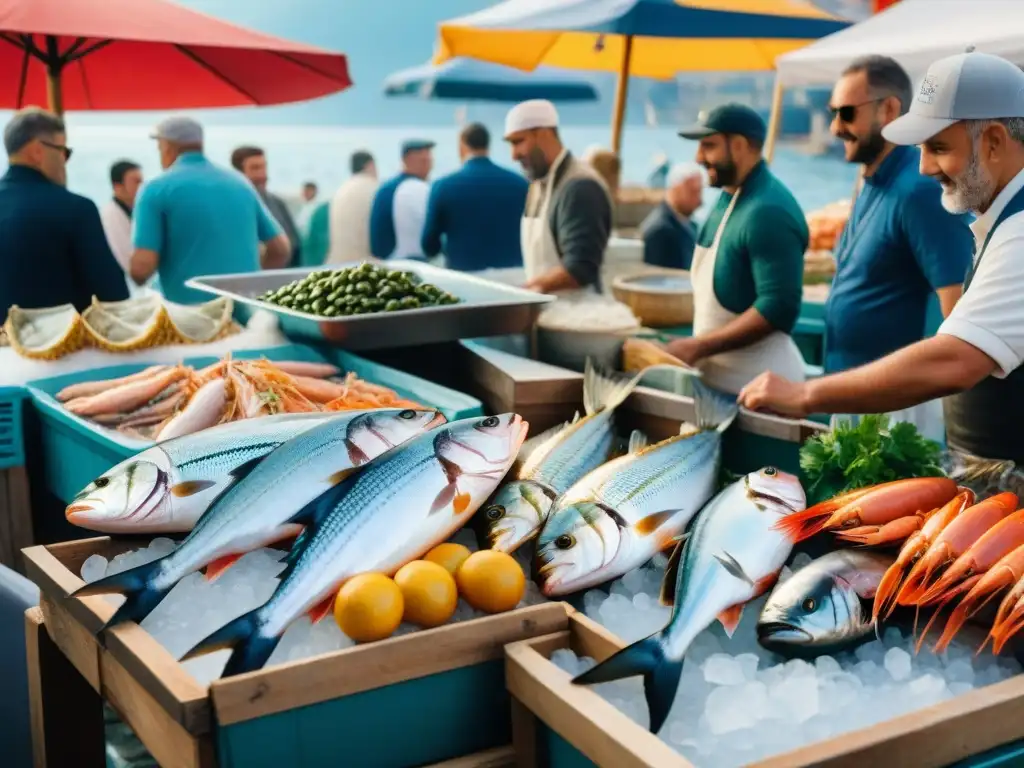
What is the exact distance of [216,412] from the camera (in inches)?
106

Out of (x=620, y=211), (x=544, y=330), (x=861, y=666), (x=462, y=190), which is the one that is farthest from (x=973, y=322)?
(x=620, y=211)

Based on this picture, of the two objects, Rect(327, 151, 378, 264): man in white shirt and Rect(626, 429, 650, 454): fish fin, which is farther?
Rect(327, 151, 378, 264): man in white shirt

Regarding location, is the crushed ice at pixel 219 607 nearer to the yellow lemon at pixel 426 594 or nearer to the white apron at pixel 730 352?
the yellow lemon at pixel 426 594

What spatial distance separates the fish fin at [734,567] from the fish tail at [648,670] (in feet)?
0.84

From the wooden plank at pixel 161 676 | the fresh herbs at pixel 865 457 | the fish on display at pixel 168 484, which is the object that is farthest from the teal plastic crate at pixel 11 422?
the fresh herbs at pixel 865 457

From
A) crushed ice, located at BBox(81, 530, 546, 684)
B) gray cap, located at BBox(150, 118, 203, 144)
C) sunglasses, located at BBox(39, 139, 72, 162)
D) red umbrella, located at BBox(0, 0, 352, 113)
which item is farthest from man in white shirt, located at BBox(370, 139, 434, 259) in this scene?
crushed ice, located at BBox(81, 530, 546, 684)

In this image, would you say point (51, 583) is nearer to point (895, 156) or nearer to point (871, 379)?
point (871, 379)

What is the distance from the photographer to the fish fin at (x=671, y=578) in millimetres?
1723

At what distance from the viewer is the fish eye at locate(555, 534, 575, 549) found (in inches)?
69.4

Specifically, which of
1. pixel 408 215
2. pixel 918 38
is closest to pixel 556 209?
pixel 918 38

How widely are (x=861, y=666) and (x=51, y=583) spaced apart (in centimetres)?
136

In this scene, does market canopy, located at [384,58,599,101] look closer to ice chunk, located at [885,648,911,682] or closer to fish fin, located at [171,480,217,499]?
fish fin, located at [171,480,217,499]

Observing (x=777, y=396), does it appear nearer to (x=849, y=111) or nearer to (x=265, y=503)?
(x=265, y=503)

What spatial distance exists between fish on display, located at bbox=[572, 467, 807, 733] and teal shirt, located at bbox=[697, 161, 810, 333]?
1856 millimetres
